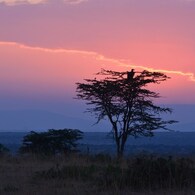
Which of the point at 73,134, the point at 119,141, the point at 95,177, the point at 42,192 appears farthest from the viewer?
the point at 73,134

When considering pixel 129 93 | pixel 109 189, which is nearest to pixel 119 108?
pixel 129 93

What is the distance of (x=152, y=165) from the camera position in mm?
14273

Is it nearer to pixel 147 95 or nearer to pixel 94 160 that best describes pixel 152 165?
pixel 94 160

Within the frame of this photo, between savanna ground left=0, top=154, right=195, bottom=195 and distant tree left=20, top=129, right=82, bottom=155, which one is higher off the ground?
distant tree left=20, top=129, right=82, bottom=155

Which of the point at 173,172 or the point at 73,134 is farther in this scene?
the point at 73,134

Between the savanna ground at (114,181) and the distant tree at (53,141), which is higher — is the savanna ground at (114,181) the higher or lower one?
the lower one

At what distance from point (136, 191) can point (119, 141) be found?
16.4 metres

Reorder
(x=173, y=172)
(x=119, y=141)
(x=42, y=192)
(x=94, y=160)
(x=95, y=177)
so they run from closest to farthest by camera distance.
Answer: (x=42, y=192), (x=173, y=172), (x=95, y=177), (x=94, y=160), (x=119, y=141)

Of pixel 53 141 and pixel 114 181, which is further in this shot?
pixel 53 141

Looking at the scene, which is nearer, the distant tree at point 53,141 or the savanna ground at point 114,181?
the savanna ground at point 114,181

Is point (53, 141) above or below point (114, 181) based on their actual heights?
above

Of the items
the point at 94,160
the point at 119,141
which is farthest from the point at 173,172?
the point at 119,141

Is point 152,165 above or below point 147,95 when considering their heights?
below

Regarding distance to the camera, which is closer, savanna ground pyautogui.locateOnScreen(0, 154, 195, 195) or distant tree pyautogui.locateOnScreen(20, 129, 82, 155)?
savanna ground pyautogui.locateOnScreen(0, 154, 195, 195)
